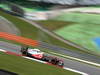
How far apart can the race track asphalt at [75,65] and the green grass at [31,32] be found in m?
2.69

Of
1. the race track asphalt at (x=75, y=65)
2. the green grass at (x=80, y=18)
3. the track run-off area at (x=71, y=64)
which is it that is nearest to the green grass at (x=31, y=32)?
the track run-off area at (x=71, y=64)

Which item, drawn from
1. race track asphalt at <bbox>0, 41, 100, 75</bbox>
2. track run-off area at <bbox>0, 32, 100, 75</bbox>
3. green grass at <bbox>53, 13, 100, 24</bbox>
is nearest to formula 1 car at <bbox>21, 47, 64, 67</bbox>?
track run-off area at <bbox>0, 32, 100, 75</bbox>

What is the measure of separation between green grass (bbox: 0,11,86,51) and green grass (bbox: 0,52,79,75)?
5107 mm

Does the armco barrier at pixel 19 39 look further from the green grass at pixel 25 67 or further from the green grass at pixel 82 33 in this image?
the green grass at pixel 25 67

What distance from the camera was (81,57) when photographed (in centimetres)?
2469

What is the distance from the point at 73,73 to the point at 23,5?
11.0m

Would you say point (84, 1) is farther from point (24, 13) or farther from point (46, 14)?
point (24, 13)

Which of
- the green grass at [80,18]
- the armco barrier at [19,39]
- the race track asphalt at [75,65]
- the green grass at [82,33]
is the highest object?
the green grass at [80,18]

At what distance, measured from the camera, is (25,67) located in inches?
804

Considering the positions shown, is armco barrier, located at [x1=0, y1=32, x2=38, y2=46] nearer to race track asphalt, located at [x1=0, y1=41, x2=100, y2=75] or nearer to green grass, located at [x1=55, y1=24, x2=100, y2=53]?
race track asphalt, located at [x1=0, y1=41, x2=100, y2=75]

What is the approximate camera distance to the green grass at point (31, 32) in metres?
26.4

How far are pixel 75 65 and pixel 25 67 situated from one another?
15.1 feet

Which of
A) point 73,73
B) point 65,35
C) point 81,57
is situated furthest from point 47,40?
point 73,73

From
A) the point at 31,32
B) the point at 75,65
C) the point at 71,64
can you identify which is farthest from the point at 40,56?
the point at 31,32
